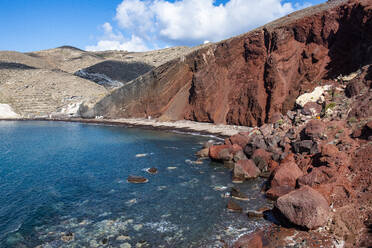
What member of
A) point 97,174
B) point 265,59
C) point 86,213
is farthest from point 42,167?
point 265,59

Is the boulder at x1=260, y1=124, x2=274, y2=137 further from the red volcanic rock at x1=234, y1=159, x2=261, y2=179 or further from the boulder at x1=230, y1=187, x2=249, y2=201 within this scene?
the boulder at x1=230, y1=187, x2=249, y2=201

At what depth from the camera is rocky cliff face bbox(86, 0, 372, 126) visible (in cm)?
3541

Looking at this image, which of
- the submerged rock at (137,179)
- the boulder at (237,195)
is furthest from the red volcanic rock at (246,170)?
the submerged rock at (137,179)

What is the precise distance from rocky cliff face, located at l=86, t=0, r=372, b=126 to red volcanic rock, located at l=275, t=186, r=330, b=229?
23.7 m

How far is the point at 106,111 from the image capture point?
80.4m

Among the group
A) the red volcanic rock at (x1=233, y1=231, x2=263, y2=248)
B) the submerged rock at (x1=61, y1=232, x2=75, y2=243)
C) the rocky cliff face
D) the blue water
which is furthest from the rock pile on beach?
the submerged rock at (x1=61, y1=232, x2=75, y2=243)

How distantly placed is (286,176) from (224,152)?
1032 centimetres

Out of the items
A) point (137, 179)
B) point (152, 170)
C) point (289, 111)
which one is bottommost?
point (137, 179)

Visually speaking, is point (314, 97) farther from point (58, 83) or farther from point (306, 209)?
point (58, 83)

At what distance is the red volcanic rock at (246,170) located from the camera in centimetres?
2355

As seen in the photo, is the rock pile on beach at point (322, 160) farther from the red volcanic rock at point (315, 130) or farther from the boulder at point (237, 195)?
the boulder at point (237, 195)

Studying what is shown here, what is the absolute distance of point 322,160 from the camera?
18859 millimetres

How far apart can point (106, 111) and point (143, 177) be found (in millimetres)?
60134

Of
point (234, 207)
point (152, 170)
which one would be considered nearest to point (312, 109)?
point (234, 207)
